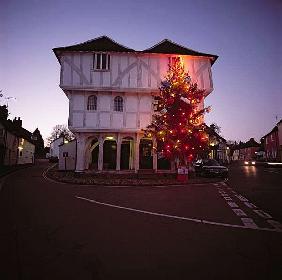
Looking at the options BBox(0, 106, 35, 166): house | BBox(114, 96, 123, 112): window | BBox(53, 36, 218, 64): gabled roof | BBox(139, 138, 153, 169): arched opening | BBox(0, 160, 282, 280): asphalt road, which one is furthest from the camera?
BBox(0, 106, 35, 166): house

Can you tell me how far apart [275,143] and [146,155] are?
48.3 m

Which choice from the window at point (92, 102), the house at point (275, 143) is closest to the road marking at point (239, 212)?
the window at point (92, 102)

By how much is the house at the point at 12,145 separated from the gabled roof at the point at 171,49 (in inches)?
826

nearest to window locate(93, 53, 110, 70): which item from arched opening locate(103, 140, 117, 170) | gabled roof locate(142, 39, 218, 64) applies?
gabled roof locate(142, 39, 218, 64)

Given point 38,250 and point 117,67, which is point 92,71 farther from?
point 38,250

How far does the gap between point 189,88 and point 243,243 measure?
19.8 m

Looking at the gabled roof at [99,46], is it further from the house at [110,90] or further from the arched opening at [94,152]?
the arched opening at [94,152]

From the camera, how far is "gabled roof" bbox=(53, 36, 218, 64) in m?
26.7

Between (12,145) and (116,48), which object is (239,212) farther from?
(12,145)

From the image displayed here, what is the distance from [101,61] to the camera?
26.5m

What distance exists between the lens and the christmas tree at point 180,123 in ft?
75.1

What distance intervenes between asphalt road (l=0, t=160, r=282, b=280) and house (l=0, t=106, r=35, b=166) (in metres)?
32.3

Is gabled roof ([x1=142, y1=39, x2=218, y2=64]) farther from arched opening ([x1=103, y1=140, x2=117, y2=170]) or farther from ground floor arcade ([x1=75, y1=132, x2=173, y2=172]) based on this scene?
arched opening ([x1=103, y1=140, x2=117, y2=170])

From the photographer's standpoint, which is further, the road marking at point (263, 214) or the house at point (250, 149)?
the house at point (250, 149)
